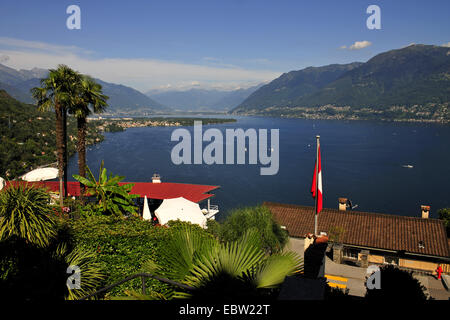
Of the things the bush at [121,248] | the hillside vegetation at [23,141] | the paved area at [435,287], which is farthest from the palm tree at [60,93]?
the hillside vegetation at [23,141]

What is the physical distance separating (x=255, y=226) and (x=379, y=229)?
8627 millimetres

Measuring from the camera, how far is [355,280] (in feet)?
57.2

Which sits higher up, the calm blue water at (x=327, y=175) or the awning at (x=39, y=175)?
the awning at (x=39, y=175)

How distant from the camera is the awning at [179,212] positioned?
792 inches

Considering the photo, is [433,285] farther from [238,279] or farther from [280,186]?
[280,186]

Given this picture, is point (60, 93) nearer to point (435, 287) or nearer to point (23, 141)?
point (435, 287)

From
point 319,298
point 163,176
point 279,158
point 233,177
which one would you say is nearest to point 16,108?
point 163,176

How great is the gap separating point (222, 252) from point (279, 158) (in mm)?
84690

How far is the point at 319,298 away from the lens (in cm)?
311

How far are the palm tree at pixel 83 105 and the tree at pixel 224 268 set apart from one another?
15.5 m

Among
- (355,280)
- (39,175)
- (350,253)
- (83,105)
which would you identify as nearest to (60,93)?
(83,105)

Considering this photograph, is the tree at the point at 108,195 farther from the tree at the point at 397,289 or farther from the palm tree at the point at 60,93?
the tree at the point at 397,289

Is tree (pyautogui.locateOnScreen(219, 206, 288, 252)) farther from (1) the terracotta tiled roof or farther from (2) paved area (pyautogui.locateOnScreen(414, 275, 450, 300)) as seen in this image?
(2) paved area (pyautogui.locateOnScreen(414, 275, 450, 300))

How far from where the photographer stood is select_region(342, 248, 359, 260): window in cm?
2045
